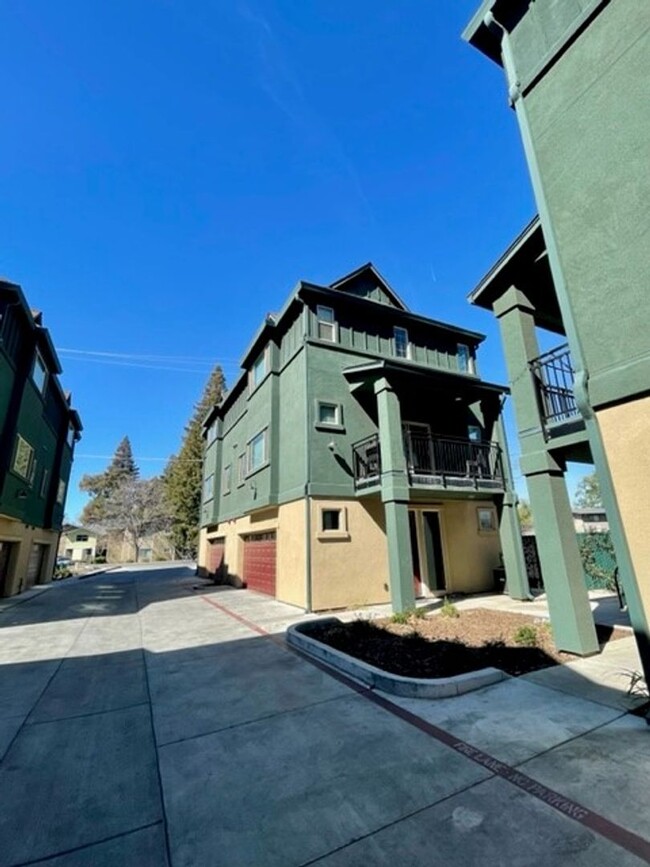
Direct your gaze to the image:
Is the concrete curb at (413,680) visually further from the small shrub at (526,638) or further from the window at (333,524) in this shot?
the window at (333,524)

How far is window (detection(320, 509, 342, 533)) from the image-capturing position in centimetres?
1112

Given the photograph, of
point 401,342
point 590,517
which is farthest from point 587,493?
point 401,342

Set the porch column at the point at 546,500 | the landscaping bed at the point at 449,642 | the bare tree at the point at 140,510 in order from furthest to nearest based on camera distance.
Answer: the bare tree at the point at 140,510 < the porch column at the point at 546,500 < the landscaping bed at the point at 449,642

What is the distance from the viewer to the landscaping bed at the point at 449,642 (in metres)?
5.53

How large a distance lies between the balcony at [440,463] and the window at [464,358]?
433cm

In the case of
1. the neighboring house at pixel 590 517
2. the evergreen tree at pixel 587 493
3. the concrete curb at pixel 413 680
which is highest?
the evergreen tree at pixel 587 493

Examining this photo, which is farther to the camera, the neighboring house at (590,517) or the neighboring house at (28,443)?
the neighboring house at (590,517)

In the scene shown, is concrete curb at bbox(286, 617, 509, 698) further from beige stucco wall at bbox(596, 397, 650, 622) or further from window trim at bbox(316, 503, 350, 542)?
window trim at bbox(316, 503, 350, 542)

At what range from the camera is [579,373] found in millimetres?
4703

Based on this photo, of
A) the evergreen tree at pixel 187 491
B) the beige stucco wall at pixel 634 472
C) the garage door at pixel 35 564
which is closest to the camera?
the beige stucco wall at pixel 634 472

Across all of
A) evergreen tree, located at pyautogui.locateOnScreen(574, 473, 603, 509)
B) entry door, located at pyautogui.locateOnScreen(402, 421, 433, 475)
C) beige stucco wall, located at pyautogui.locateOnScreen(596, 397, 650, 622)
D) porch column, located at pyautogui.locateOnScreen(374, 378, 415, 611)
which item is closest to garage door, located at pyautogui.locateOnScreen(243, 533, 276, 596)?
porch column, located at pyautogui.locateOnScreen(374, 378, 415, 611)

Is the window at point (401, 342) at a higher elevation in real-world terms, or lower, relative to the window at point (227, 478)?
higher

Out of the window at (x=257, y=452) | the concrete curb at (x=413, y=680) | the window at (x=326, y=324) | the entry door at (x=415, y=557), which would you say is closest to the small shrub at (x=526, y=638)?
the concrete curb at (x=413, y=680)

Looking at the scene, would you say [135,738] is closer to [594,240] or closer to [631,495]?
[631,495]
